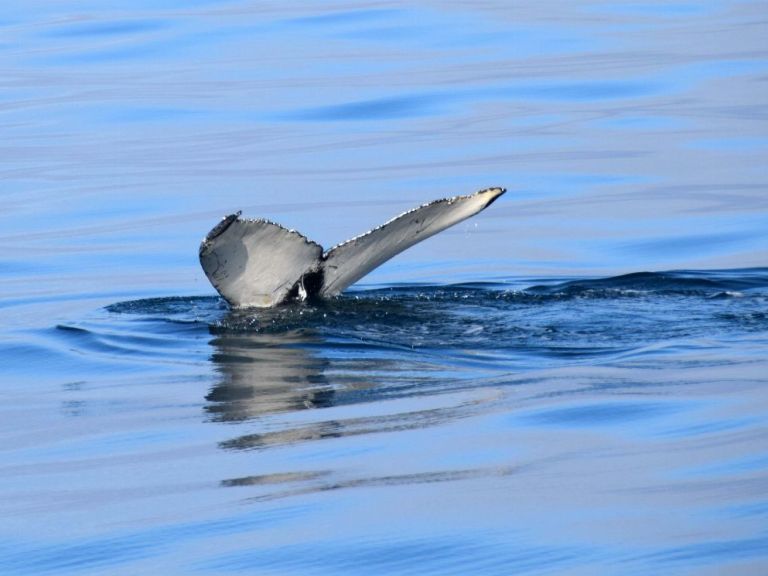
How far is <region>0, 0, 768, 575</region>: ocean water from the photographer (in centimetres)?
522

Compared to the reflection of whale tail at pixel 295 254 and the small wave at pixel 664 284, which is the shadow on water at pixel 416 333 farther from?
the reflection of whale tail at pixel 295 254

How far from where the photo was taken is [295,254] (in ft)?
28.6

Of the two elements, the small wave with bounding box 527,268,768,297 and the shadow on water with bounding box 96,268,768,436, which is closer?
the shadow on water with bounding box 96,268,768,436

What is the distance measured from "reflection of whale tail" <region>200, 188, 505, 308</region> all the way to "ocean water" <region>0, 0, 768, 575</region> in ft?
0.49

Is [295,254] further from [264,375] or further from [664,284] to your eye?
[664,284]

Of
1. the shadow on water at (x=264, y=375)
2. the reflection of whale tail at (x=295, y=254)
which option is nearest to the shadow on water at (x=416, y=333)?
the shadow on water at (x=264, y=375)

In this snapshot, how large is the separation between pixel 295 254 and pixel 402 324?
658mm

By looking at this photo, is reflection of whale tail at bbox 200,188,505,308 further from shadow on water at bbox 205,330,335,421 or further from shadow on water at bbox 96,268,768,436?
shadow on water at bbox 205,330,335,421

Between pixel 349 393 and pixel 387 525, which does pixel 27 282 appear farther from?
pixel 387 525

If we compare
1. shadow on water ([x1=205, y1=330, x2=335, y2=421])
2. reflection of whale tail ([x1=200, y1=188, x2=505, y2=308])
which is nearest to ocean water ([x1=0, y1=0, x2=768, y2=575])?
shadow on water ([x1=205, y1=330, x2=335, y2=421])

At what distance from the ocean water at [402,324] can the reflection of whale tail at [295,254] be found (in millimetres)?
149

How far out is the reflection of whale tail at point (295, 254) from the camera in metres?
8.27

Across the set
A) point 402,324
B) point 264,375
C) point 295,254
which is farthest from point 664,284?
point 264,375

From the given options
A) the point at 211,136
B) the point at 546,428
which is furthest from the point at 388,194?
the point at 546,428
